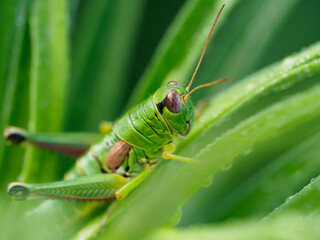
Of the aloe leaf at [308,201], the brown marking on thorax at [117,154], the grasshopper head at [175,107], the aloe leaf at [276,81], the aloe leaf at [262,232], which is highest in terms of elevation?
the aloe leaf at [262,232]

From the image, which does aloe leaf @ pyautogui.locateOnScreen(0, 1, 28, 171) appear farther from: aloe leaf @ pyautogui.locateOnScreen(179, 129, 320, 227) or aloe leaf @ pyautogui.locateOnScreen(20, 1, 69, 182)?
aloe leaf @ pyautogui.locateOnScreen(179, 129, 320, 227)

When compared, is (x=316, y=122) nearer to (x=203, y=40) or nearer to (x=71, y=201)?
(x=203, y=40)

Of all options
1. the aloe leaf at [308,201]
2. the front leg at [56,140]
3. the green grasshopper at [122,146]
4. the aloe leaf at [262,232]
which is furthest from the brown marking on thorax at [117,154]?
the aloe leaf at [262,232]

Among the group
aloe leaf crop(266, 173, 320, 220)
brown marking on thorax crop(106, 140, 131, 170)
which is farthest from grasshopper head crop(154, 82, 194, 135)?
aloe leaf crop(266, 173, 320, 220)

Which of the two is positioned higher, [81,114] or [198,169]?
[198,169]

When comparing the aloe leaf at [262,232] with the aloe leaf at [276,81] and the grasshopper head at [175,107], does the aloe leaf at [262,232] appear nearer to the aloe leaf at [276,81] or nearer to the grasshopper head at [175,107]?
the aloe leaf at [276,81]

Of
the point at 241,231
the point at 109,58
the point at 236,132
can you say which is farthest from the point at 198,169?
the point at 109,58

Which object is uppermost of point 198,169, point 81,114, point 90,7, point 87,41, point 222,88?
point 90,7
